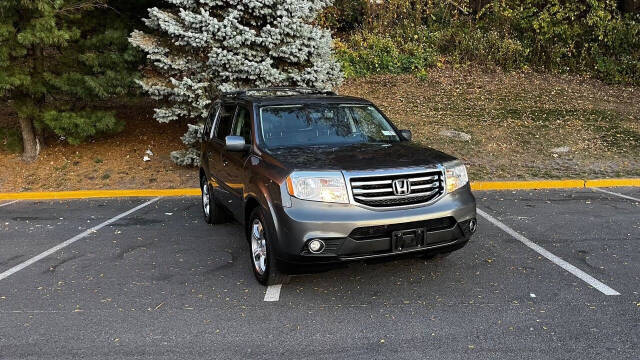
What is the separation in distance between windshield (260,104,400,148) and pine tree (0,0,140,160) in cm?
639

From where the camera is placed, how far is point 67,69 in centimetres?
1017

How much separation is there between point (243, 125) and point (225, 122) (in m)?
0.77

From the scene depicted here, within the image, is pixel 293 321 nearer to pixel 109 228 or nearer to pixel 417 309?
pixel 417 309

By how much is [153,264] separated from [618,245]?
200 inches

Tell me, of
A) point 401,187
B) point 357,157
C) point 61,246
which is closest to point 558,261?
point 401,187

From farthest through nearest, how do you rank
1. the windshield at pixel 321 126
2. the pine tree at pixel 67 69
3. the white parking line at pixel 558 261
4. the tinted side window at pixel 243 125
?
the pine tree at pixel 67 69 < the tinted side window at pixel 243 125 < the windshield at pixel 321 126 < the white parking line at pixel 558 261

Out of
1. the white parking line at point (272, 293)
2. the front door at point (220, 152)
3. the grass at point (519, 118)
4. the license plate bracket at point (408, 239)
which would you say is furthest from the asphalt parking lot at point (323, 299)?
the grass at point (519, 118)

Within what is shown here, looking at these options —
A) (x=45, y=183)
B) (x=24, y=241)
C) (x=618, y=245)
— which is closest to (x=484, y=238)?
(x=618, y=245)

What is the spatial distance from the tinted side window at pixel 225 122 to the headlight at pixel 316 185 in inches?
80.3

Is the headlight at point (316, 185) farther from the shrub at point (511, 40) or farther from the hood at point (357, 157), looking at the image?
the shrub at point (511, 40)

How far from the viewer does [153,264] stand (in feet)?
16.8

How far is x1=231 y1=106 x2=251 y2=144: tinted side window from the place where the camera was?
Answer: 16.3 feet

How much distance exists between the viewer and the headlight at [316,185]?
382cm

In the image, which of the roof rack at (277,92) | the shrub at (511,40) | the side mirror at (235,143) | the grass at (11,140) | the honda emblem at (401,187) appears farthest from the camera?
the shrub at (511,40)
